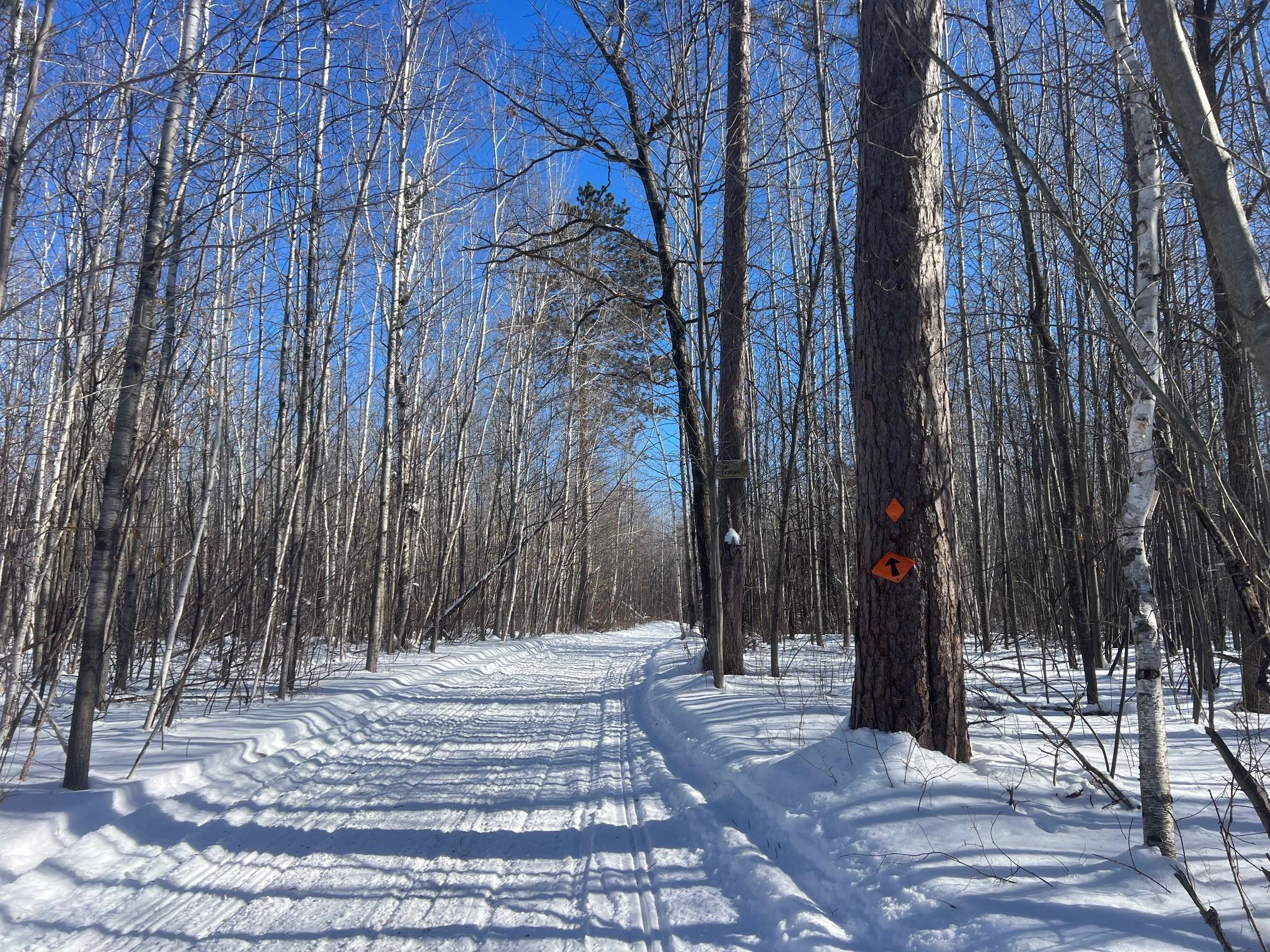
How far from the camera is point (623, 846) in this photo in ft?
13.9

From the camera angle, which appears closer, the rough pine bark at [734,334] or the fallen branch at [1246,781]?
the fallen branch at [1246,781]

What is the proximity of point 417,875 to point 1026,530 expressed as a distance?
12.1 metres

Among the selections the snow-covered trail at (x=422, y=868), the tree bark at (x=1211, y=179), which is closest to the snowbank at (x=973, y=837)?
the snow-covered trail at (x=422, y=868)

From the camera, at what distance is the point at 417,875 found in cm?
373

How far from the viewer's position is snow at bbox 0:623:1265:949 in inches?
119

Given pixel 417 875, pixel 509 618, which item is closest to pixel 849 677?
pixel 417 875

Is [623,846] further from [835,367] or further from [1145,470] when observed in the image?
[835,367]

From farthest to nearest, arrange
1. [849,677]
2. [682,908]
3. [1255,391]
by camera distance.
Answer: [849,677] → [1255,391] → [682,908]

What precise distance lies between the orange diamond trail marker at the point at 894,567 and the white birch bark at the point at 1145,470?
1.28 metres

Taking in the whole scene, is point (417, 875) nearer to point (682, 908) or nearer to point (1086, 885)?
point (682, 908)

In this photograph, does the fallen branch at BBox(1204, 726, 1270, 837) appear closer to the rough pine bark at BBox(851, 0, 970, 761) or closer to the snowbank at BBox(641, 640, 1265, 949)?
the snowbank at BBox(641, 640, 1265, 949)

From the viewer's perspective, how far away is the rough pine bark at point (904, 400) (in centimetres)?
464

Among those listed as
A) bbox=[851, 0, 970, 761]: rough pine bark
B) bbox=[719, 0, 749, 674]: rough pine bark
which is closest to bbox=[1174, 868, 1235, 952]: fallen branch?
bbox=[851, 0, 970, 761]: rough pine bark

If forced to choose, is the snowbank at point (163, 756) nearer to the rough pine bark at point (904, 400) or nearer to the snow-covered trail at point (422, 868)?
the snow-covered trail at point (422, 868)
